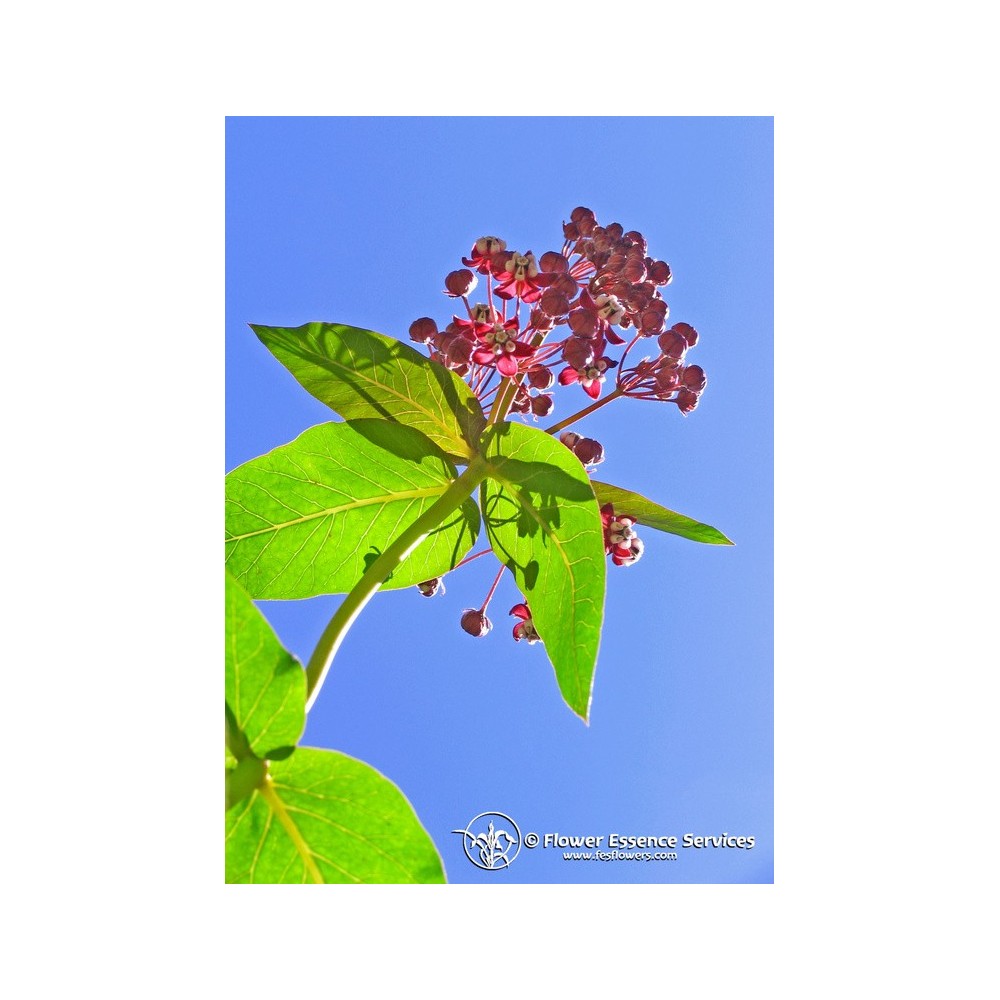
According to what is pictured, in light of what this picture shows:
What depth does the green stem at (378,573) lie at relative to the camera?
0.90 m

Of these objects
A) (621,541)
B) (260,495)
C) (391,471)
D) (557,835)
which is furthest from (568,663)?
(557,835)

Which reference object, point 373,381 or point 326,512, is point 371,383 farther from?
point 326,512

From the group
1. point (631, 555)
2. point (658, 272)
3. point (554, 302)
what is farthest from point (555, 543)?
point (658, 272)

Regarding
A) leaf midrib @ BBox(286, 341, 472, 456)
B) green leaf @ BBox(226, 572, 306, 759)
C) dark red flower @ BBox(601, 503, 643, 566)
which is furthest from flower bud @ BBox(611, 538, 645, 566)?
green leaf @ BBox(226, 572, 306, 759)

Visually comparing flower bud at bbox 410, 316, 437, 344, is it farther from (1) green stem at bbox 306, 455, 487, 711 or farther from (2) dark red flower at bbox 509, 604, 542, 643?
(2) dark red flower at bbox 509, 604, 542, 643

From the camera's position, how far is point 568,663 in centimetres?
103

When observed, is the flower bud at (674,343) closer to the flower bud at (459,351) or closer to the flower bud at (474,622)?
the flower bud at (459,351)

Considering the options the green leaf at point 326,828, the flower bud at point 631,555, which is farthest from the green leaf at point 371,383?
the green leaf at point 326,828

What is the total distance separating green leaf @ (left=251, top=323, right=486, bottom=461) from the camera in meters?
1.12

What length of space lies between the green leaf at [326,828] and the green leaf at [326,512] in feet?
0.96

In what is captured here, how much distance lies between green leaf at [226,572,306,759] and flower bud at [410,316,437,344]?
0.43 meters

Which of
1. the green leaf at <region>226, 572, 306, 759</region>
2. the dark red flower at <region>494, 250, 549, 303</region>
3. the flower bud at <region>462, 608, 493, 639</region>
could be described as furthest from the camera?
the flower bud at <region>462, 608, 493, 639</region>

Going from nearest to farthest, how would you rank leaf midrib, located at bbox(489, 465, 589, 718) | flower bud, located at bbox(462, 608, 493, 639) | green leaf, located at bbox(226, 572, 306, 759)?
green leaf, located at bbox(226, 572, 306, 759), leaf midrib, located at bbox(489, 465, 589, 718), flower bud, located at bbox(462, 608, 493, 639)

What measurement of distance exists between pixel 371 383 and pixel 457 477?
14 centimetres
